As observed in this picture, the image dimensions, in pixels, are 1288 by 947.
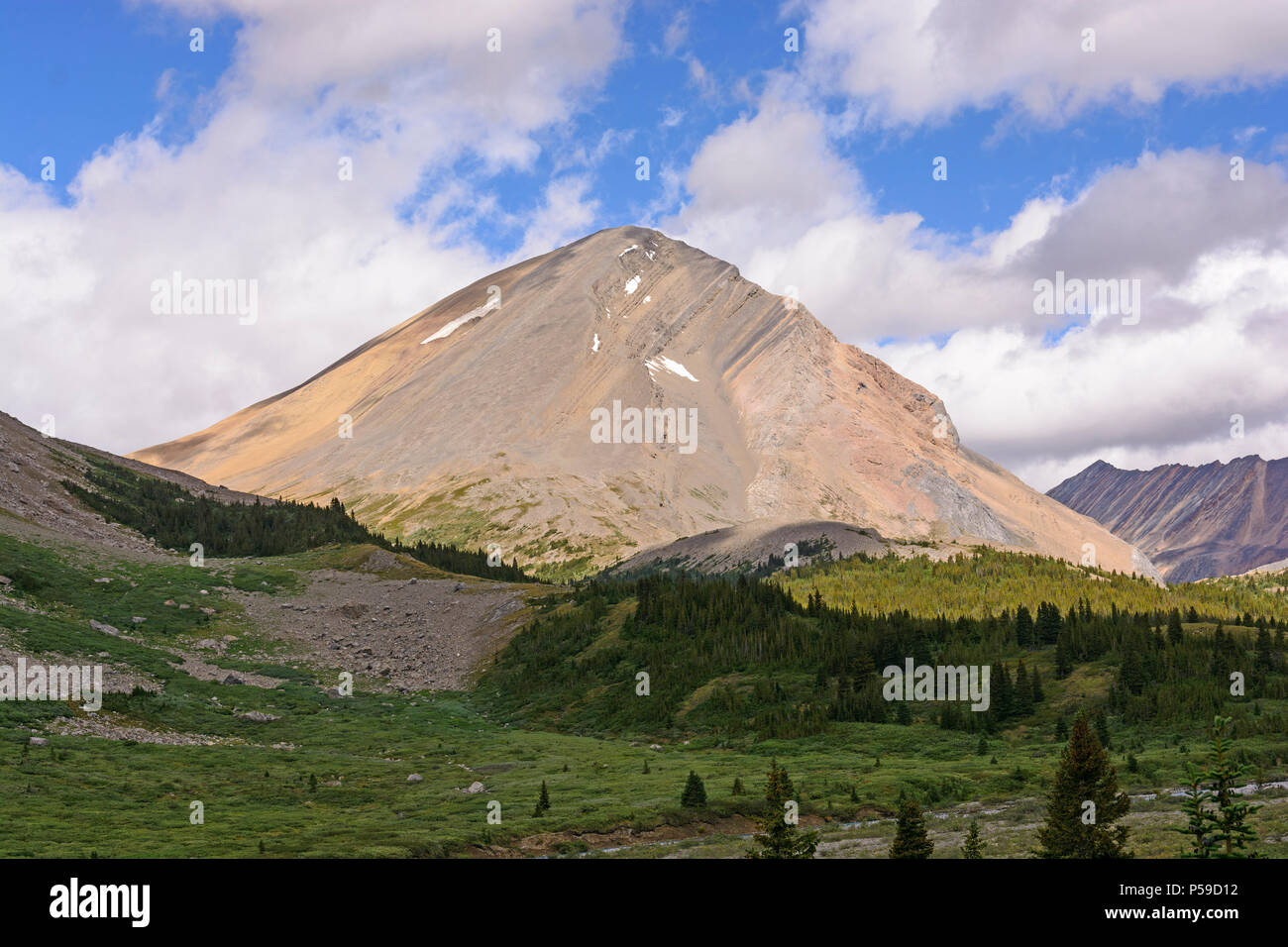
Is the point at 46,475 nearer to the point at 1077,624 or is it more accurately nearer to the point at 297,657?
the point at 297,657

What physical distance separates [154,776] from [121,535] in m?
88.4

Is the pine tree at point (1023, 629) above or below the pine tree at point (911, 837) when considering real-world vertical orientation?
above

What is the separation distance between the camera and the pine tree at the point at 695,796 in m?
47.1

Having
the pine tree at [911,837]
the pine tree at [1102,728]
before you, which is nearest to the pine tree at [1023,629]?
the pine tree at [1102,728]

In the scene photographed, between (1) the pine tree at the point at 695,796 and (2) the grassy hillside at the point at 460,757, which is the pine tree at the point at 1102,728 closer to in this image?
(2) the grassy hillside at the point at 460,757

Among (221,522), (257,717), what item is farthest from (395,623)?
(221,522)

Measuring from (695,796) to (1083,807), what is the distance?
76.8 ft

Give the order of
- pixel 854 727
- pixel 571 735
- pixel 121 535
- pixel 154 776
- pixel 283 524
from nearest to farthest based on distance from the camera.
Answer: pixel 154 776
pixel 854 727
pixel 571 735
pixel 121 535
pixel 283 524

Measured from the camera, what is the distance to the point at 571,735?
263ft

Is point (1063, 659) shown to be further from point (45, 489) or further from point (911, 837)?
point (45, 489)

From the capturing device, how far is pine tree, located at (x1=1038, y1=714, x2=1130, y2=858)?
26.2 meters

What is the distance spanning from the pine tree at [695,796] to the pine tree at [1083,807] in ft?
70.9
